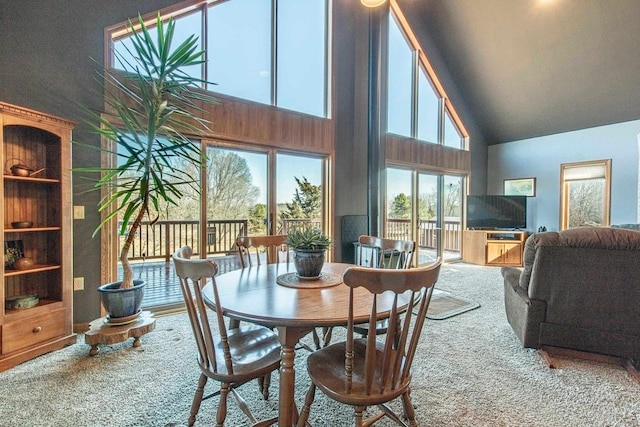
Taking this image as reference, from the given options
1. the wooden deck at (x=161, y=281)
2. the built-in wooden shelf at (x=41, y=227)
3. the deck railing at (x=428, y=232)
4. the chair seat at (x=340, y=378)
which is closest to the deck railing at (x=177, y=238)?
the wooden deck at (x=161, y=281)

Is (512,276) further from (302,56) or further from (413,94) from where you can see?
(413,94)

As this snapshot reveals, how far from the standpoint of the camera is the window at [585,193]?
5.54m

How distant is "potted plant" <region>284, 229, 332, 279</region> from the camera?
1.89 meters

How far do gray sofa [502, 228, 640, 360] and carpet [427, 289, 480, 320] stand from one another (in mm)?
918

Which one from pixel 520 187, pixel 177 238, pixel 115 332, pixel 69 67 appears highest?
pixel 69 67

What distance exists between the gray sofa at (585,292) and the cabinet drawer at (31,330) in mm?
3701

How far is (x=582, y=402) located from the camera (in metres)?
1.86

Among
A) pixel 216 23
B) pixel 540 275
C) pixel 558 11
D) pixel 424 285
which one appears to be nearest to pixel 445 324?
pixel 540 275

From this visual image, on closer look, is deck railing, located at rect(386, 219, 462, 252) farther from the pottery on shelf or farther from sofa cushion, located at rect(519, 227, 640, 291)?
the pottery on shelf

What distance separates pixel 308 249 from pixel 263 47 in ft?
11.3

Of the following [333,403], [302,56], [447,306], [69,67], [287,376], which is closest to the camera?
[287,376]

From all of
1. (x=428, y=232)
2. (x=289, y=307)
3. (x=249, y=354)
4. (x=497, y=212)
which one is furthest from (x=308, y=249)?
(x=497, y=212)

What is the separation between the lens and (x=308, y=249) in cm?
189

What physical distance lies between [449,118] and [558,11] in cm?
244
